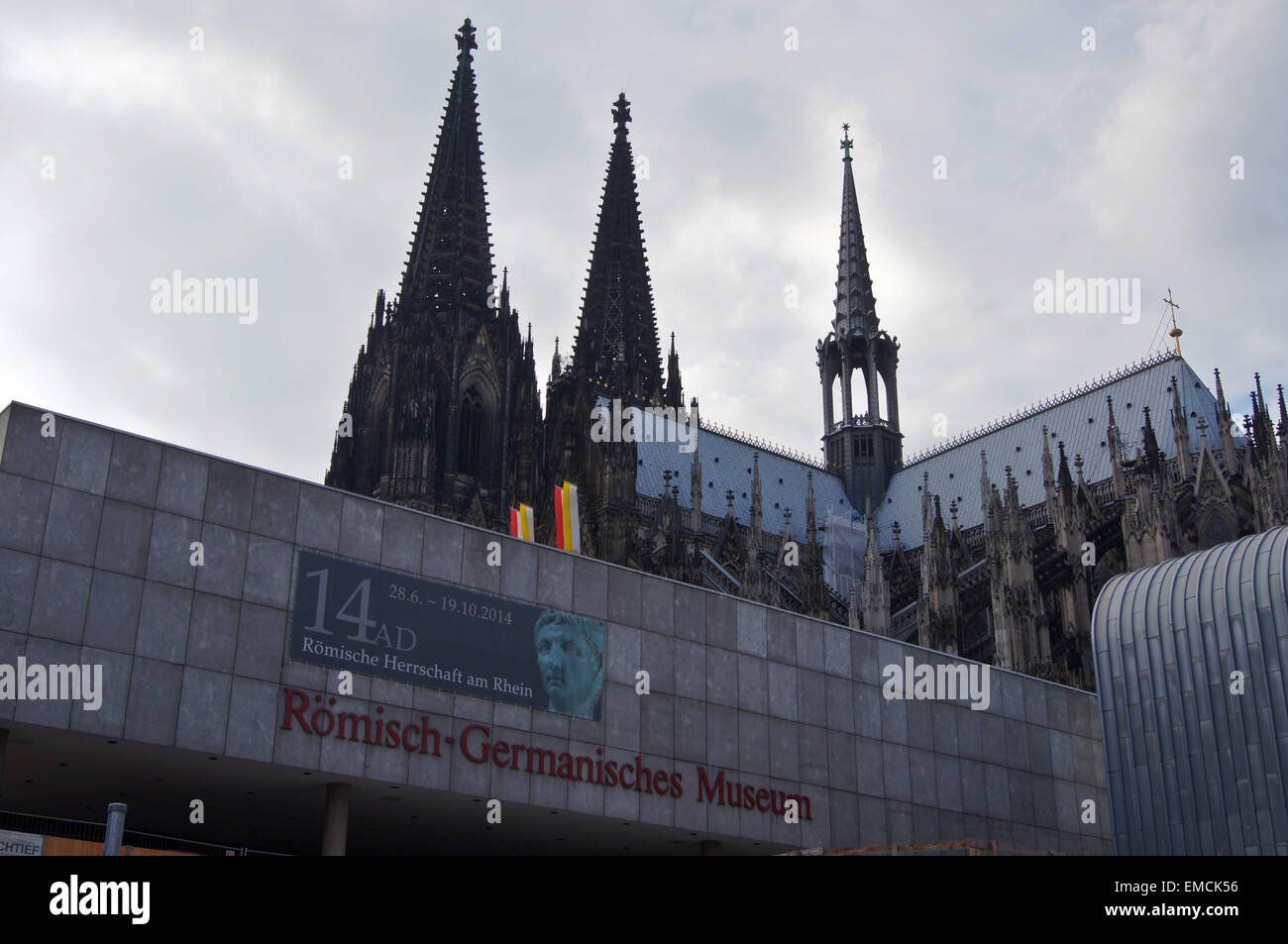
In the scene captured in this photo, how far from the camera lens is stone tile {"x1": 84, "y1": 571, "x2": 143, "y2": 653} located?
19.1 meters

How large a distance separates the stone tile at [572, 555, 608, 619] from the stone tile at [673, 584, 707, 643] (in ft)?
5.14

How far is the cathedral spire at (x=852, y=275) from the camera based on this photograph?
7512cm

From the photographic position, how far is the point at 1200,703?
92.0ft

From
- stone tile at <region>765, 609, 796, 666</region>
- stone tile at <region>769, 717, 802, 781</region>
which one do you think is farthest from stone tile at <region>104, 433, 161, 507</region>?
stone tile at <region>769, 717, 802, 781</region>

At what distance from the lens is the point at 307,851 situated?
26.2 meters

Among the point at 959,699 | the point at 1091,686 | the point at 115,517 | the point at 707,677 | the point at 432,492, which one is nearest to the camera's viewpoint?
the point at 115,517

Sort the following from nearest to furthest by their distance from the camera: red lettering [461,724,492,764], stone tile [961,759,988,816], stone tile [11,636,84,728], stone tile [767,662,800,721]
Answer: stone tile [11,636,84,728]
red lettering [461,724,492,764]
stone tile [767,662,800,721]
stone tile [961,759,988,816]

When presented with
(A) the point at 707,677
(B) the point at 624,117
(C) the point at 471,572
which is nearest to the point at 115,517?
(C) the point at 471,572

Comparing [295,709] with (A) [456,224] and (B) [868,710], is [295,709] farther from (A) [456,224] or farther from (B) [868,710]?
(A) [456,224]

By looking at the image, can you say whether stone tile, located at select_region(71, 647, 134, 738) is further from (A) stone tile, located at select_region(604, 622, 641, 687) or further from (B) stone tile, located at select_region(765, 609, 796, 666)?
(B) stone tile, located at select_region(765, 609, 796, 666)

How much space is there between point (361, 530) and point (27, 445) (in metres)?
5.26

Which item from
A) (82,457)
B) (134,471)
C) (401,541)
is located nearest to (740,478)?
(401,541)
